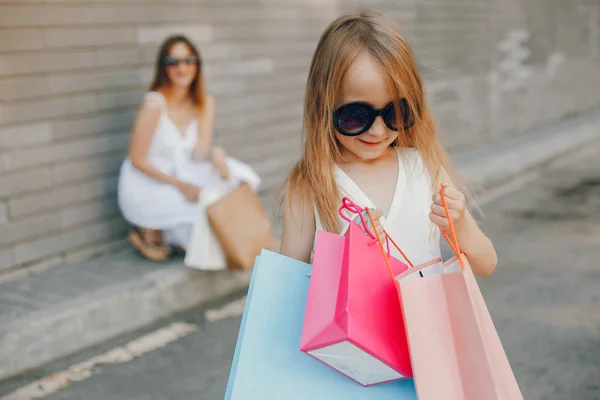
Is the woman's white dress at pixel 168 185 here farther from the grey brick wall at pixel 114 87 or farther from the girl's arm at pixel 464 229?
the girl's arm at pixel 464 229

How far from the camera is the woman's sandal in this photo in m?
5.25

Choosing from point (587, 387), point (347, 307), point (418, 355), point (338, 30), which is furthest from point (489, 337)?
point (587, 387)

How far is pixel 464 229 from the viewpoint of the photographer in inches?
77.3

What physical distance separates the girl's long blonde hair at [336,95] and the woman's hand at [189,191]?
9.90 feet

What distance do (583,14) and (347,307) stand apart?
1397 cm

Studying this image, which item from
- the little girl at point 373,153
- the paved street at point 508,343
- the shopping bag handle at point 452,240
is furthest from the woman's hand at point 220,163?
the shopping bag handle at point 452,240

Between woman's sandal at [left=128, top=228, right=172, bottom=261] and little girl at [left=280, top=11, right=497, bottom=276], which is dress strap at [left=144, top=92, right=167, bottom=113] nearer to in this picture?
woman's sandal at [left=128, top=228, right=172, bottom=261]

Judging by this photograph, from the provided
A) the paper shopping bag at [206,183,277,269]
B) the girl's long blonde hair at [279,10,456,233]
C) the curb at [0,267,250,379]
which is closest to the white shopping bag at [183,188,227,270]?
the paper shopping bag at [206,183,277,269]

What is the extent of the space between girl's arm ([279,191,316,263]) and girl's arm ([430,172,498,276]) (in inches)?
13.4

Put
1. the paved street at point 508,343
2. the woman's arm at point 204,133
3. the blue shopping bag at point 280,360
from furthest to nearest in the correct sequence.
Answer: the woman's arm at point 204,133 → the paved street at point 508,343 → the blue shopping bag at point 280,360

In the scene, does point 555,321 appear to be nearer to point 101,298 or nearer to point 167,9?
point 101,298

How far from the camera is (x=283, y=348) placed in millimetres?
1679

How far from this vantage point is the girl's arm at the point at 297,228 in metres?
2.12

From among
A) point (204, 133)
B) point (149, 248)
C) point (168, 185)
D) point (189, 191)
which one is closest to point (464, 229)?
point (189, 191)
